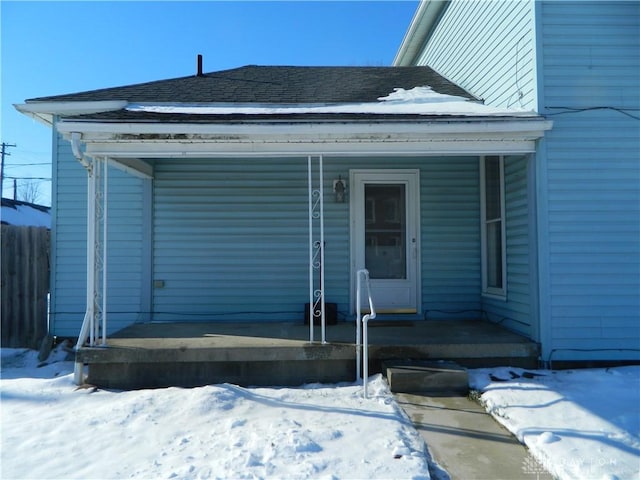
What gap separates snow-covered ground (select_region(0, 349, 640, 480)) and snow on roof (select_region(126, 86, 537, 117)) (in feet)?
9.53

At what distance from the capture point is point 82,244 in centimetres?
660

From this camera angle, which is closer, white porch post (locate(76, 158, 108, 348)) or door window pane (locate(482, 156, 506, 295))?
white porch post (locate(76, 158, 108, 348))

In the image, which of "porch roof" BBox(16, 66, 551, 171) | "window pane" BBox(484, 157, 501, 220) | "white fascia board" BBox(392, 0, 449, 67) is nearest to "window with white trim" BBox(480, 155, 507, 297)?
"window pane" BBox(484, 157, 501, 220)

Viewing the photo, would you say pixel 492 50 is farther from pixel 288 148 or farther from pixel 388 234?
pixel 288 148

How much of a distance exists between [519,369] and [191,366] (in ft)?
11.3

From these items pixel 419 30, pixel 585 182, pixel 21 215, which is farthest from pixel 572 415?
pixel 21 215

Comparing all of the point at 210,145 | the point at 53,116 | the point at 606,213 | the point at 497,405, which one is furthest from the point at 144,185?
the point at 606,213

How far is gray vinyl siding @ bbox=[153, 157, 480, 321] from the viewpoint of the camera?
660 centimetres

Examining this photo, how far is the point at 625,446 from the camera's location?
313cm

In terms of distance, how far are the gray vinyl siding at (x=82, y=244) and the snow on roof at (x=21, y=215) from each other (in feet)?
41.8

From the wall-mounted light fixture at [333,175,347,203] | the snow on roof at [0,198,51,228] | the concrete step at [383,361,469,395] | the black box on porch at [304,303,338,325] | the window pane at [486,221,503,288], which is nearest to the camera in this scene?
the concrete step at [383,361,469,395]

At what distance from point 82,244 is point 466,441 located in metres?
5.74

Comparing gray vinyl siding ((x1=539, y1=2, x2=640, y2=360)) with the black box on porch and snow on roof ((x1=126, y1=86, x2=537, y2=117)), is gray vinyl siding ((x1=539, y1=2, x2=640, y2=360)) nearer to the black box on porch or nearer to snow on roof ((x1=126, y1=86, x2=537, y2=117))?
snow on roof ((x1=126, y1=86, x2=537, y2=117))

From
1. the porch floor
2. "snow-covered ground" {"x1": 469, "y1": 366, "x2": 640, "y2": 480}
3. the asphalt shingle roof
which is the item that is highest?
the asphalt shingle roof
